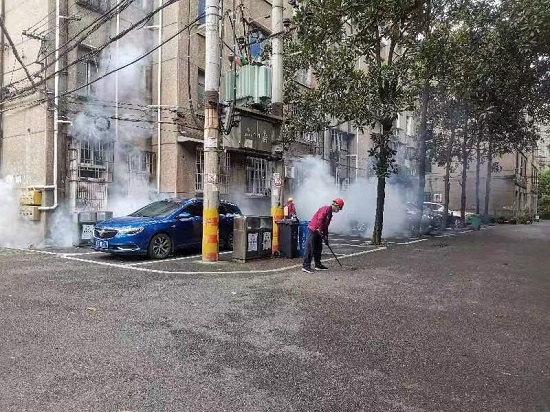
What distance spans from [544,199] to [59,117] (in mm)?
68321

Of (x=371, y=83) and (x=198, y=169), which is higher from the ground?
(x=371, y=83)

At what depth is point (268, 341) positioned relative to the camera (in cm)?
490

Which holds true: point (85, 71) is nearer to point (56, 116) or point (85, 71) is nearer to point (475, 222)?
point (56, 116)

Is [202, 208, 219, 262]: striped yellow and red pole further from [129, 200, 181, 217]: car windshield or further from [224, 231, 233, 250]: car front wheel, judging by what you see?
[224, 231, 233, 250]: car front wheel

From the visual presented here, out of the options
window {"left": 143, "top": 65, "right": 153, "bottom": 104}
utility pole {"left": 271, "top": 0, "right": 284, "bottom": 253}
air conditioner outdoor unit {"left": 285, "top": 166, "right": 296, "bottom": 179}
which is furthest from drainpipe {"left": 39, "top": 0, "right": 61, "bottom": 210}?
air conditioner outdoor unit {"left": 285, "top": 166, "right": 296, "bottom": 179}

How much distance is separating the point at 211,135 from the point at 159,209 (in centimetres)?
251

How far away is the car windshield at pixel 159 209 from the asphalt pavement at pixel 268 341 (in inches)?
90.6

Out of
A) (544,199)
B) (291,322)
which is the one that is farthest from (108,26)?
(544,199)

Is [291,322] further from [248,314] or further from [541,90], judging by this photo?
[541,90]

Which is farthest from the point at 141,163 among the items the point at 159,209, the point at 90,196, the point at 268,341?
the point at 268,341

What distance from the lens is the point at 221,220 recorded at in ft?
41.0

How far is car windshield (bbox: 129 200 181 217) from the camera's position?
11.3m

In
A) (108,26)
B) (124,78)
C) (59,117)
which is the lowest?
(59,117)

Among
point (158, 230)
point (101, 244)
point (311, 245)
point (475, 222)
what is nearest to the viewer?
point (311, 245)
